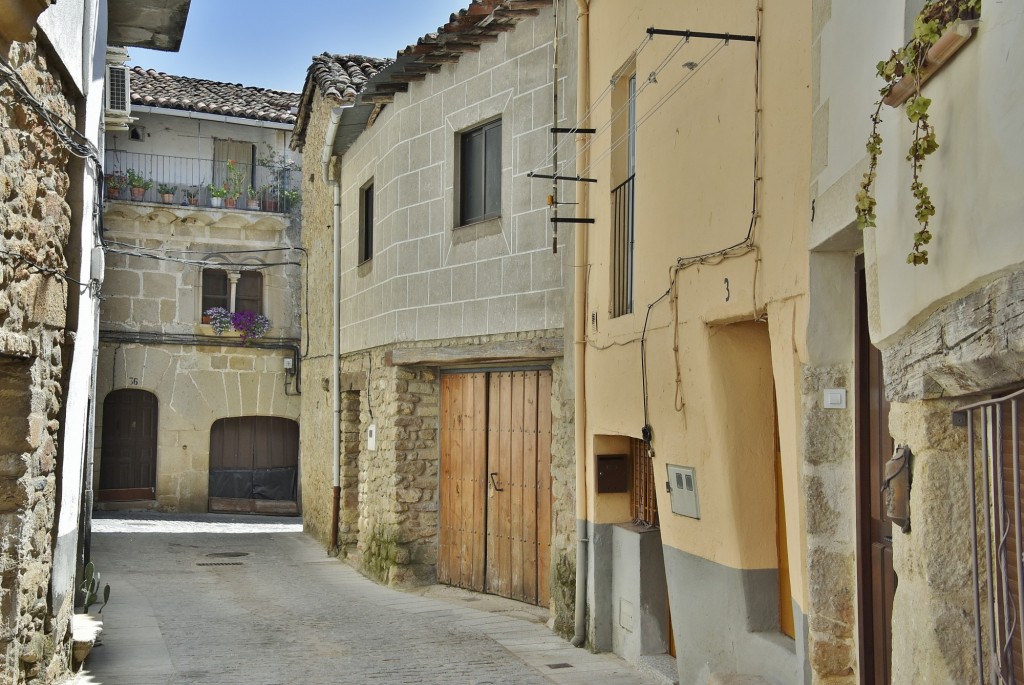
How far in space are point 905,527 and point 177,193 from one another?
759 inches

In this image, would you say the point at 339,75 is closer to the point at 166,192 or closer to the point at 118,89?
the point at 118,89

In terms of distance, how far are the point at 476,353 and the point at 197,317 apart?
1174cm

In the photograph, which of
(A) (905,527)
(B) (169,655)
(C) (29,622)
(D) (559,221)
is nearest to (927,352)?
(A) (905,527)

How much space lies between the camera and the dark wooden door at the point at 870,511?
15.7 ft

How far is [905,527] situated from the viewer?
12.4ft

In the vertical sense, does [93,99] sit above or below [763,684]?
above

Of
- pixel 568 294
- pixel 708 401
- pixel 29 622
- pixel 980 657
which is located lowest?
pixel 29 622

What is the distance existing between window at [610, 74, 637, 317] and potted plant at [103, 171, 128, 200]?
1428cm

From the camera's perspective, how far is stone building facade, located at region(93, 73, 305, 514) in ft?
67.5

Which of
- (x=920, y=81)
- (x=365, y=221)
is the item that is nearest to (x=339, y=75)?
(x=365, y=221)

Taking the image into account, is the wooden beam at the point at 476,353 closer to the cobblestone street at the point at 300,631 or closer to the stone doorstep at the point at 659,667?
the cobblestone street at the point at 300,631

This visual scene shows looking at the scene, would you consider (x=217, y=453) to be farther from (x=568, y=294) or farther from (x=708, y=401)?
(x=708, y=401)

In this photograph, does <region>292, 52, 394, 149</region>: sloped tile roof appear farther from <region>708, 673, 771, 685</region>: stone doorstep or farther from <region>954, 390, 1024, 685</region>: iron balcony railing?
<region>954, 390, 1024, 685</region>: iron balcony railing

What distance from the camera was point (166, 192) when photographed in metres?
20.8
